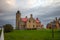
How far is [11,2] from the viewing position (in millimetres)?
2531

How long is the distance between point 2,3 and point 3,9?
0.34 ft

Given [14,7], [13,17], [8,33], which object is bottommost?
[8,33]

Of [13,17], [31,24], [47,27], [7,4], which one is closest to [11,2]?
[7,4]

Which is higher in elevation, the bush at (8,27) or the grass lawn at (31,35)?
the bush at (8,27)

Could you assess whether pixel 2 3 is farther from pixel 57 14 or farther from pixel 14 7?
pixel 57 14

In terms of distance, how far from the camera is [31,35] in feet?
8.07

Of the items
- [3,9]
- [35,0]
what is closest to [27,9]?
[35,0]

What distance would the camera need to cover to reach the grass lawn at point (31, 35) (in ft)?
8.02

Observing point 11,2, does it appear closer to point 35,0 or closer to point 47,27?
point 35,0

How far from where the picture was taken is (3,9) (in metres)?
2.49

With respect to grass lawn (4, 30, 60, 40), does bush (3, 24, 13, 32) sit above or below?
above

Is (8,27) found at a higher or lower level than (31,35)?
higher

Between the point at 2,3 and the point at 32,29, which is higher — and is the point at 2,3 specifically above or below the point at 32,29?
above

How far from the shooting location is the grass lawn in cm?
244
